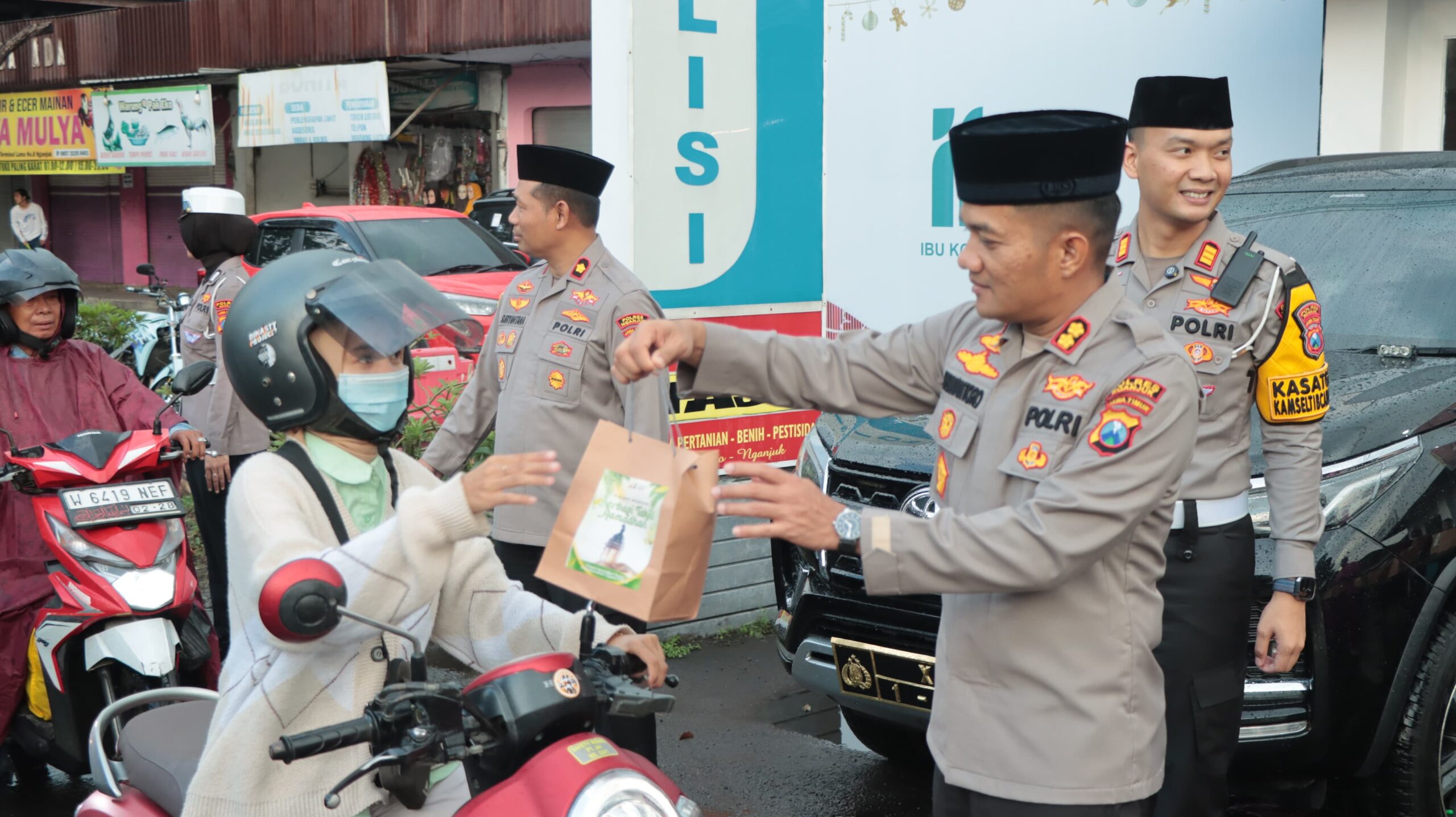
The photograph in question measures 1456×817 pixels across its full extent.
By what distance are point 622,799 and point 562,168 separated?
276cm

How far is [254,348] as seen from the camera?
240cm

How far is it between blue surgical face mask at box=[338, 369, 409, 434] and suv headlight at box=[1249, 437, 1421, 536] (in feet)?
7.49

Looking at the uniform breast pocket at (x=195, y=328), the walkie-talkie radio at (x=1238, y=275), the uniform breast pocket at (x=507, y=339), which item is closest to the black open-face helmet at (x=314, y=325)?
the walkie-talkie radio at (x=1238, y=275)

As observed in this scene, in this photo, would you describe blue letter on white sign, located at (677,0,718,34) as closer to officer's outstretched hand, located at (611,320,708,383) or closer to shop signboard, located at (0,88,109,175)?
officer's outstretched hand, located at (611,320,708,383)

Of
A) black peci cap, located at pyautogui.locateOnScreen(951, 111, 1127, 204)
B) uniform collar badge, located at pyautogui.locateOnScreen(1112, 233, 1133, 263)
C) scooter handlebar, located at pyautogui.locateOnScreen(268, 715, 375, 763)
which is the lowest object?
scooter handlebar, located at pyautogui.locateOnScreen(268, 715, 375, 763)

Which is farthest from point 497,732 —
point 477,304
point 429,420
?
point 477,304

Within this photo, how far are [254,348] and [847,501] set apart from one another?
230 cm

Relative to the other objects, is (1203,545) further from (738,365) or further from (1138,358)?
(738,365)

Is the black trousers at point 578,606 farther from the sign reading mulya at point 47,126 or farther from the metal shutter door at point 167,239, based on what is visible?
the metal shutter door at point 167,239

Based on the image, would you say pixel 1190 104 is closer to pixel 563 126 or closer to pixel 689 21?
pixel 689 21

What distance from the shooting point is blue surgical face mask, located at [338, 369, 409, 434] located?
2408 mm

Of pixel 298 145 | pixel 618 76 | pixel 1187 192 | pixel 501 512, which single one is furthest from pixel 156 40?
pixel 1187 192

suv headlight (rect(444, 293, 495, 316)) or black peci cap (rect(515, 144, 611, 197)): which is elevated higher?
black peci cap (rect(515, 144, 611, 197))

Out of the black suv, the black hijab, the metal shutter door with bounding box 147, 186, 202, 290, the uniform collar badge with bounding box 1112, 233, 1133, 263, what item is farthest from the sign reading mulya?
the uniform collar badge with bounding box 1112, 233, 1133, 263
